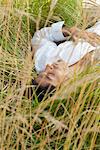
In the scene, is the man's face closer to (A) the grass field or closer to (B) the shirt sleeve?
(A) the grass field

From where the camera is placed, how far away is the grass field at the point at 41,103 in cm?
144

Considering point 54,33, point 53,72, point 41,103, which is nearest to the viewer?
point 41,103

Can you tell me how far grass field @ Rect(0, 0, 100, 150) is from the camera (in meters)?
1.44

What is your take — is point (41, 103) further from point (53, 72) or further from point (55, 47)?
point (55, 47)

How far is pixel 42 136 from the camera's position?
5.46 ft

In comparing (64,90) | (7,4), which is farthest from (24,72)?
(7,4)

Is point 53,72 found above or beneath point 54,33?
beneath

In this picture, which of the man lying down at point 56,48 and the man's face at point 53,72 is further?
the man lying down at point 56,48

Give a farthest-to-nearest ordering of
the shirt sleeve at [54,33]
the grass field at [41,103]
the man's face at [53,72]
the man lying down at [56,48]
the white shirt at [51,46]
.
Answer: the shirt sleeve at [54,33] → the white shirt at [51,46] → the man lying down at [56,48] → the man's face at [53,72] → the grass field at [41,103]

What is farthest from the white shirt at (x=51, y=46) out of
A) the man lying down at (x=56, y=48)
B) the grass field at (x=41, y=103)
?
the grass field at (x=41, y=103)

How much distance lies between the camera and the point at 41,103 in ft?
4.74

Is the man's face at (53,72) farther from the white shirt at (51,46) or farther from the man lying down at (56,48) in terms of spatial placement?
the white shirt at (51,46)

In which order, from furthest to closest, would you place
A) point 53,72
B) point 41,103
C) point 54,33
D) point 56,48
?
point 54,33 → point 56,48 → point 53,72 → point 41,103

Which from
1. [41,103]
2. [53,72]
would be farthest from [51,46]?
[41,103]
